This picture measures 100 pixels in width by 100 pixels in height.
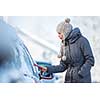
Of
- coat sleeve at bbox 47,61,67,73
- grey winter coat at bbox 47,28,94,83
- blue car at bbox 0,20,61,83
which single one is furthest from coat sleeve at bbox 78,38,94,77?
blue car at bbox 0,20,61,83

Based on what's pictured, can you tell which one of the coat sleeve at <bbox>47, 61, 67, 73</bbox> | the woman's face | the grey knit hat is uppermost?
the grey knit hat

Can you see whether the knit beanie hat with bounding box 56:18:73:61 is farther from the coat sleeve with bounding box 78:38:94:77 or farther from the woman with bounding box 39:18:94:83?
the coat sleeve with bounding box 78:38:94:77

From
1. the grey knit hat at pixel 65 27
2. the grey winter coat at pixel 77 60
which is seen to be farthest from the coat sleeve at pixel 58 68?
the grey knit hat at pixel 65 27

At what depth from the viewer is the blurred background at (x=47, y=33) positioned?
219cm

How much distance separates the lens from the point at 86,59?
2.16m

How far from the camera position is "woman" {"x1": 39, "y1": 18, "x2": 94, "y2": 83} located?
216 centimetres

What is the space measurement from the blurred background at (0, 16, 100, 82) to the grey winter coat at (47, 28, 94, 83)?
4cm

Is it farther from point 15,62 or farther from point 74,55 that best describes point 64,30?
point 15,62
